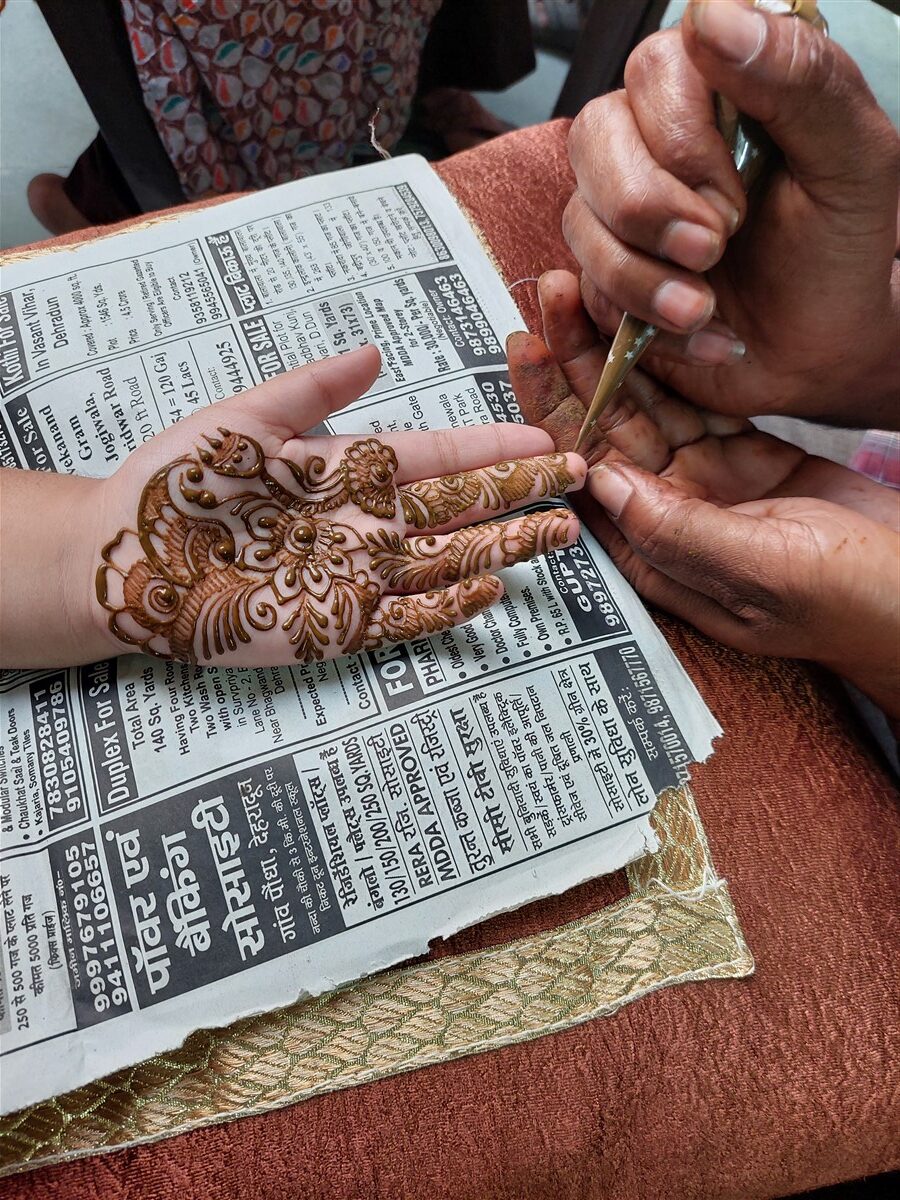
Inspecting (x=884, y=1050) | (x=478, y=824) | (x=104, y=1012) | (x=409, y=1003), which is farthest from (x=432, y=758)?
(x=884, y=1050)

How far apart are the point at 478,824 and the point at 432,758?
0.06 m

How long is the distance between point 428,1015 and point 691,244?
1.80 ft

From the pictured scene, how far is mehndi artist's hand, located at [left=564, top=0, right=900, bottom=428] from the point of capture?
530mm

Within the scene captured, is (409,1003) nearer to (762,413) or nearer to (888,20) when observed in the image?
(762,413)

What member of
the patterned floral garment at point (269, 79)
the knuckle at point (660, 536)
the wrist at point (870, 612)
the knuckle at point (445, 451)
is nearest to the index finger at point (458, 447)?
the knuckle at point (445, 451)

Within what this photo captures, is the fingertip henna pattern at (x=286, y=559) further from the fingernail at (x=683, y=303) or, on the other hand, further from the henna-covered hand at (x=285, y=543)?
the fingernail at (x=683, y=303)

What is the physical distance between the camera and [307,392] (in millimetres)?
620

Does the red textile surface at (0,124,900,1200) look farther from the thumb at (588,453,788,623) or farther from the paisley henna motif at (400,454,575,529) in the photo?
the paisley henna motif at (400,454,575,529)

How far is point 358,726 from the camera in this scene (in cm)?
62

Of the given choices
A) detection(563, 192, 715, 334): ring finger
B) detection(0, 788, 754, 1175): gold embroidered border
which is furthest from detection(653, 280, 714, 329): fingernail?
detection(0, 788, 754, 1175): gold embroidered border

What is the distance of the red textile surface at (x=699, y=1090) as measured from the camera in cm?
54

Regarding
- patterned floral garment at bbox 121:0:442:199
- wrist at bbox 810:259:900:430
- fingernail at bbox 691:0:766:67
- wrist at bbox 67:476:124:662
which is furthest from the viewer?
patterned floral garment at bbox 121:0:442:199

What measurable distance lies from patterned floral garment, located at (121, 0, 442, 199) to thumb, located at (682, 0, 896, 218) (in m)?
0.45

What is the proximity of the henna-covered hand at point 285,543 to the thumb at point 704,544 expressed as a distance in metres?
0.05
